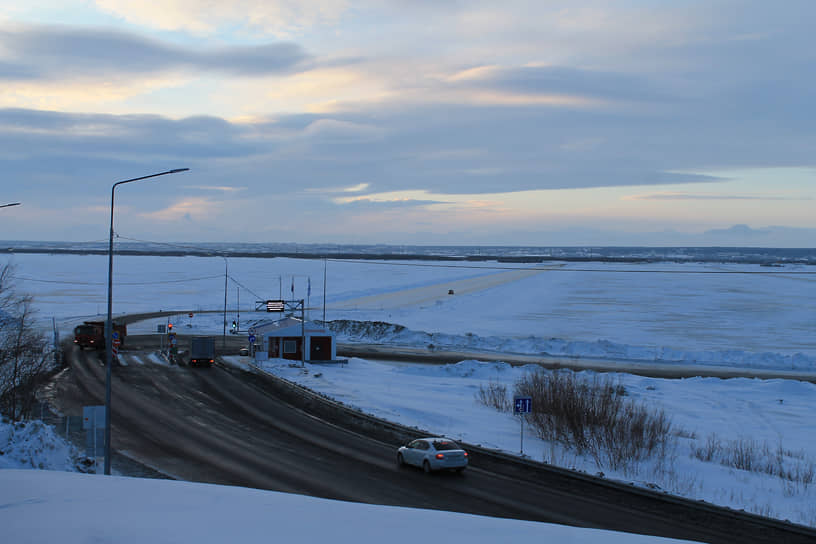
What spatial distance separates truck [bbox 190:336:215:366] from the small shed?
5.00m

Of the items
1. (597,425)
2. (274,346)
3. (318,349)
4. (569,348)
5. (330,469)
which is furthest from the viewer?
(569,348)

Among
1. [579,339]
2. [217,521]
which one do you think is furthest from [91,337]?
[217,521]

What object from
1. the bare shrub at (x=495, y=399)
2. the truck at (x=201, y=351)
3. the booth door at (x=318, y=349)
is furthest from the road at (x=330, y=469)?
the booth door at (x=318, y=349)

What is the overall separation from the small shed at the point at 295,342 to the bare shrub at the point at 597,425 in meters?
25.3

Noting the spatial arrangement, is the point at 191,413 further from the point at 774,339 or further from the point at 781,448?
the point at 774,339

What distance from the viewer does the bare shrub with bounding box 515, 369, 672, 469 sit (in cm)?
2475

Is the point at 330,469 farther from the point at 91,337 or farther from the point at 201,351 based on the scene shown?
the point at 91,337

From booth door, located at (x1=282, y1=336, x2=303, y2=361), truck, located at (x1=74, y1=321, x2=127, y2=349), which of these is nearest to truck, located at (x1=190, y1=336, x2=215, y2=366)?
booth door, located at (x1=282, y1=336, x2=303, y2=361)

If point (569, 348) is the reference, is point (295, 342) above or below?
above

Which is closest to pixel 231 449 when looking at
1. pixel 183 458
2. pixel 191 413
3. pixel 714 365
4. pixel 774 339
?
pixel 183 458

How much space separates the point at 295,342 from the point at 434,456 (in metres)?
33.2

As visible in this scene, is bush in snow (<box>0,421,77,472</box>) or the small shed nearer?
bush in snow (<box>0,421,77,472</box>)

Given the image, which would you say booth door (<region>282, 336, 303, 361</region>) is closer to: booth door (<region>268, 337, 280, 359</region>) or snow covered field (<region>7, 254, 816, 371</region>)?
booth door (<region>268, 337, 280, 359</region>)

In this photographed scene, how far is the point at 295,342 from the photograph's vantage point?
2099 inches
